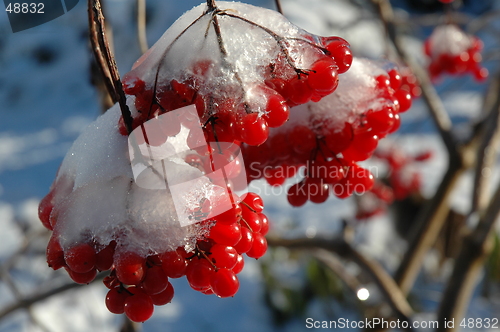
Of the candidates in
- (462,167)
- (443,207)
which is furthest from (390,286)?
(462,167)

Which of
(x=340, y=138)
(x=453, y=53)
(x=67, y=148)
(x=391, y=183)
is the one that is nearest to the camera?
(x=340, y=138)

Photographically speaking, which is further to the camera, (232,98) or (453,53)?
(453,53)

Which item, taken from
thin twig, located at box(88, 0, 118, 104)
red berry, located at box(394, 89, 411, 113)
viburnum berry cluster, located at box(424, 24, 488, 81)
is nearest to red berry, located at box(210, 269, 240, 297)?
thin twig, located at box(88, 0, 118, 104)

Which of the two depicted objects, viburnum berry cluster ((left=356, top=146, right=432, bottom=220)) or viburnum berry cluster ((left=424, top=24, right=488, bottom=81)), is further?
viburnum berry cluster ((left=356, top=146, right=432, bottom=220))

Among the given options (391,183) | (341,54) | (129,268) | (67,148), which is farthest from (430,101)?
(67,148)

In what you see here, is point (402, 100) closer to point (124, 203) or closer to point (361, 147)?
point (361, 147)

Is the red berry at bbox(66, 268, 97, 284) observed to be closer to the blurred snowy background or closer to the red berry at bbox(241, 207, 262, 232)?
the red berry at bbox(241, 207, 262, 232)

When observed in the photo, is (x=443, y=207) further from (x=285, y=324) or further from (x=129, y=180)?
(x=285, y=324)

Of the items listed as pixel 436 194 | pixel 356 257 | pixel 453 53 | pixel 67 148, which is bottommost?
pixel 67 148
